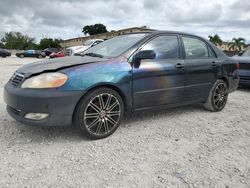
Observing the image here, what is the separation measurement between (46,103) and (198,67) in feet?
9.04

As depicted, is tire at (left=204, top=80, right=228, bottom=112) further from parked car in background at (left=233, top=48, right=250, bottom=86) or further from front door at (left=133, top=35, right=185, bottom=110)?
parked car in background at (left=233, top=48, right=250, bottom=86)

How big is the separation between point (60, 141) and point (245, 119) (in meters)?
3.28

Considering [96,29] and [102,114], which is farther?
[96,29]

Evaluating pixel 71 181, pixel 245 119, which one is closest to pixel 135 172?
pixel 71 181

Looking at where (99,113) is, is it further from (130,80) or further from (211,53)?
(211,53)

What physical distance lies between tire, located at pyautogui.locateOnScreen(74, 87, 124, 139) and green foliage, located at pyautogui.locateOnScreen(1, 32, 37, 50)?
76.0 metres

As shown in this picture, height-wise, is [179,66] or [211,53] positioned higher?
[211,53]

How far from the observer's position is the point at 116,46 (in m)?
4.15

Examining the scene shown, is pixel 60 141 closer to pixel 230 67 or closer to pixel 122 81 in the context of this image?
pixel 122 81

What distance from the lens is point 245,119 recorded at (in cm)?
464

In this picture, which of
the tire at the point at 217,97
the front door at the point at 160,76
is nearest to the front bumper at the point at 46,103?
the front door at the point at 160,76

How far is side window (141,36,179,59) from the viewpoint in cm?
403

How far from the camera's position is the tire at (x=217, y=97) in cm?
497

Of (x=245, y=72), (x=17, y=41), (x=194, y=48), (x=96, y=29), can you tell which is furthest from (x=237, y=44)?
(x=17, y=41)
